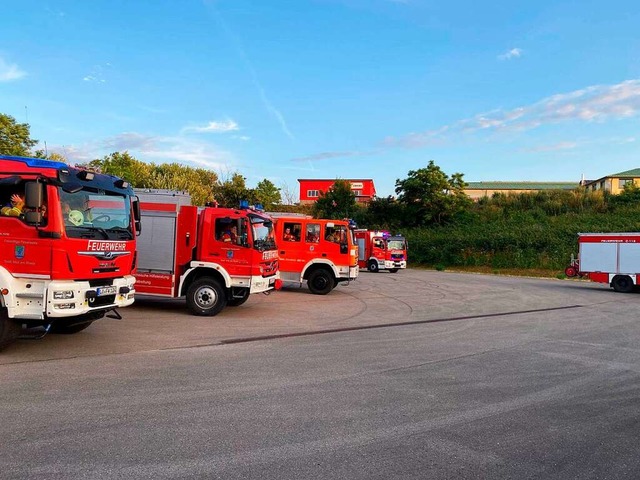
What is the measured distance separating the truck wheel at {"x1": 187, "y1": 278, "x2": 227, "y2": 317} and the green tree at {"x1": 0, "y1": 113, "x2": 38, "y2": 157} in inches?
891

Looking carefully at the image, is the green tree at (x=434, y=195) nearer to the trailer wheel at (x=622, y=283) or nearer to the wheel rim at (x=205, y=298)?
the trailer wheel at (x=622, y=283)

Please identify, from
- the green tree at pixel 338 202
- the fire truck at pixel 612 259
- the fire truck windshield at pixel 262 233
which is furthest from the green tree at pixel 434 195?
the fire truck windshield at pixel 262 233

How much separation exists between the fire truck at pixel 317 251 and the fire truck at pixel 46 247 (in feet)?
32.3

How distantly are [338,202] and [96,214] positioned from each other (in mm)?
43487

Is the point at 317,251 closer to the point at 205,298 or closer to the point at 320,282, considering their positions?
the point at 320,282

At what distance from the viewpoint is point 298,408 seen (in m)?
5.28

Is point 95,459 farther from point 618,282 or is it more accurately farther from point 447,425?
point 618,282

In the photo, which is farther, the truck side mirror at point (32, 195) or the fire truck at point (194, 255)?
the fire truck at point (194, 255)

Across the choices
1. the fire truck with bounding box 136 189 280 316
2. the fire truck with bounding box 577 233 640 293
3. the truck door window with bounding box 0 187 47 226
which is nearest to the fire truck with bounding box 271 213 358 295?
the fire truck with bounding box 136 189 280 316

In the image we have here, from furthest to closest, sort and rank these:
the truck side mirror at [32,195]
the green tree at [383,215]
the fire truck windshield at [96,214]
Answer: the green tree at [383,215]
the fire truck windshield at [96,214]
the truck side mirror at [32,195]

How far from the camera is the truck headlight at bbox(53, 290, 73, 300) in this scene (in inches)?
274

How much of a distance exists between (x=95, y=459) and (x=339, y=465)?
1.94 meters

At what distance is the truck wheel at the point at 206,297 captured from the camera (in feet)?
37.6

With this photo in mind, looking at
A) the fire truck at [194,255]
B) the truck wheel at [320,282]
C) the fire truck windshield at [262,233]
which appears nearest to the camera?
the fire truck at [194,255]
